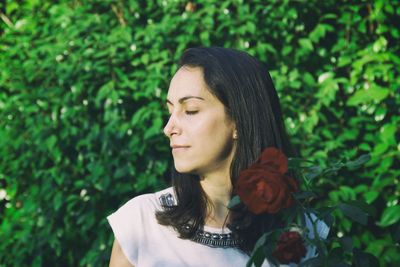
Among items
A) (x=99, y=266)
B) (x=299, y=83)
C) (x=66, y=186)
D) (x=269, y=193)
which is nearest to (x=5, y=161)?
(x=66, y=186)

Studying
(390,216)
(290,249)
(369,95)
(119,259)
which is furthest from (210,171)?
(369,95)

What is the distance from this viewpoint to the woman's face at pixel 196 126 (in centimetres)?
196

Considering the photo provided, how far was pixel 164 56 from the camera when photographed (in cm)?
333

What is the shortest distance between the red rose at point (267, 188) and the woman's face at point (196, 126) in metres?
0.58

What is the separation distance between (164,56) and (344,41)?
3.07 ft

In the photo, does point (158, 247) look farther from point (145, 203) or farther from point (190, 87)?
point (190, 87)

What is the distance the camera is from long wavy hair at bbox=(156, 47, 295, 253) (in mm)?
2045

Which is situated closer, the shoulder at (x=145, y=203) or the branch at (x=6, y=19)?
the shoulder at (x=145, y=203)

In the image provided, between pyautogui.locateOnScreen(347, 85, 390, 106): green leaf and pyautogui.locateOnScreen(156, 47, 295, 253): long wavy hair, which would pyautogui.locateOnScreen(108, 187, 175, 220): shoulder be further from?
pyautogui.locateOnScreen(347, 85, 390, 106): green leaf

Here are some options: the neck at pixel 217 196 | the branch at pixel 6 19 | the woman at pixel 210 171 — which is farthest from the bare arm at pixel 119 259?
the branch at pixel 6 19

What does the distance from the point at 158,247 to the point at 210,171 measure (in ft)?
0.98

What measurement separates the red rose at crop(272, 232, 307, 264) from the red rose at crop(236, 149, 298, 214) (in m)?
0.06

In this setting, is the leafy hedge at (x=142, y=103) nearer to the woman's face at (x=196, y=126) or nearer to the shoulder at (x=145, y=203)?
the shoulder at (x=145, y=203)

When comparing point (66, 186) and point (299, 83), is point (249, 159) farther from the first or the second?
point (66, 186)
